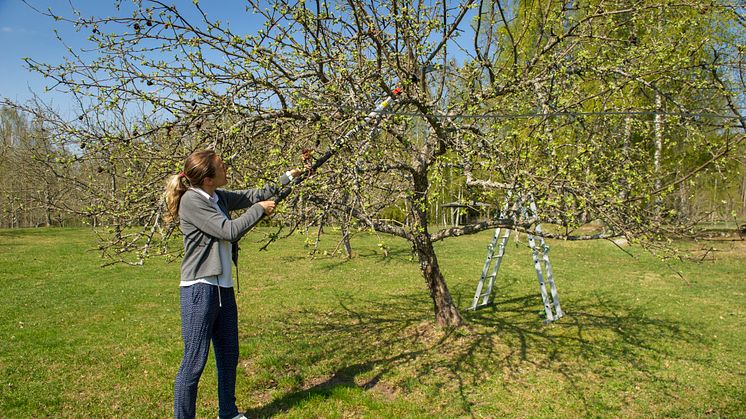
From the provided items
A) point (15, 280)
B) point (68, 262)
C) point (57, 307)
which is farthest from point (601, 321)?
point (68, 262)

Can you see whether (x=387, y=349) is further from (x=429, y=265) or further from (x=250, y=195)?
(x=250, y=195)

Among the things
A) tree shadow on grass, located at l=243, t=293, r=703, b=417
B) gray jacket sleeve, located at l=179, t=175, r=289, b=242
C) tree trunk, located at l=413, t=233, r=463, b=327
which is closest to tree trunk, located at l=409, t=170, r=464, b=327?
tree trunk, located at l=413, t=233, r=463, b=327

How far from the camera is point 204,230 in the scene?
368cm

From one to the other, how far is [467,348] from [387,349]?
100cm

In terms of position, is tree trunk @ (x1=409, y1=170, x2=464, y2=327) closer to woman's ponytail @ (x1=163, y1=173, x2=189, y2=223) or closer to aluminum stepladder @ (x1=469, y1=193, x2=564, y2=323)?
aluminum stepladder @ (x1=469, y1=193, x2=564, y2=323)

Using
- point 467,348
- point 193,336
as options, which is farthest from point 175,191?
point 467,348

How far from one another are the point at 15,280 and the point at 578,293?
12.2 meters

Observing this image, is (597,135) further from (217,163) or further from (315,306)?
(315,306)

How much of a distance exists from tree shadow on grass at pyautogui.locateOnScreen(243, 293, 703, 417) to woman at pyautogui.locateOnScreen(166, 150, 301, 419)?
1128mm

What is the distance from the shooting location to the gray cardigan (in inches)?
143

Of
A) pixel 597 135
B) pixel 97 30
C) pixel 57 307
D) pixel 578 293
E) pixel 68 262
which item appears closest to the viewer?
pixel 97 30

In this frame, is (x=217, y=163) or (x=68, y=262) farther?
(x=68, y=262)

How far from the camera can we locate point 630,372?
223 inches

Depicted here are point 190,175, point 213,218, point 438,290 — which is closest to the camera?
point 213,218
